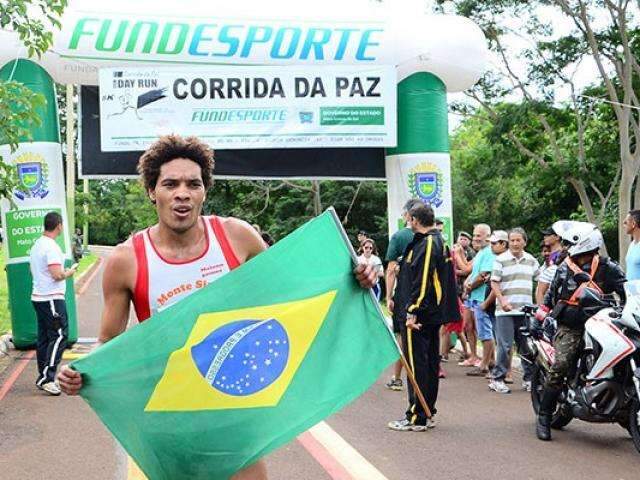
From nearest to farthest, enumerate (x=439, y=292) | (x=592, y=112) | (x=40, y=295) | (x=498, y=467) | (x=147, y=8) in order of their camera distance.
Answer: (x=498, y=467) → (x=439, y=292) → (x=40, y=295) → (x=147, y=8) → (x=592, y=112)

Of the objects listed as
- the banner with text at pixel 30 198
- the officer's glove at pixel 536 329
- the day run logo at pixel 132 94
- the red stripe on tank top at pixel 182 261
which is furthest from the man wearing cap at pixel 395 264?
the red stripe on tank top at pixel 182 261

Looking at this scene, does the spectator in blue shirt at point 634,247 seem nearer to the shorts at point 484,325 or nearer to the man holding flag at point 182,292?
the shorts at point 484,325

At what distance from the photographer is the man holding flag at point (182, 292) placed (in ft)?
11.1

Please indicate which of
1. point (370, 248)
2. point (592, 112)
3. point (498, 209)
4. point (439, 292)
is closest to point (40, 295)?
point (439, 292)

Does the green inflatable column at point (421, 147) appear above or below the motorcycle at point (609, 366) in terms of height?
above

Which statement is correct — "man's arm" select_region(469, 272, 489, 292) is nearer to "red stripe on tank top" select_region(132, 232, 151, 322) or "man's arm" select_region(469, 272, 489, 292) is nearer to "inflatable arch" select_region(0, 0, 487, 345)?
"inflatable arch" select_region(0, 0, 487, 345)

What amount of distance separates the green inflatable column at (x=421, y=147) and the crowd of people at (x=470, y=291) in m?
1.02

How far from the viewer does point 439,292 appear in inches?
309

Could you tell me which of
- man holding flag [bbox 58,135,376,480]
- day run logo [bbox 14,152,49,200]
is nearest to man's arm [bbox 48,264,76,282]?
day run logo [bbox 14,152,49,200]

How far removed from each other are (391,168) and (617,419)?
7.35 metres

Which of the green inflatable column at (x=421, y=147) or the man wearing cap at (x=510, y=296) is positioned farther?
the green inflatable column at (x=421, y=147)

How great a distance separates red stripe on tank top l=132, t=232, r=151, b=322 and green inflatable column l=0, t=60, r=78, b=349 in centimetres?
914

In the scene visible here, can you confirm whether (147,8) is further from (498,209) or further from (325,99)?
(498,209)

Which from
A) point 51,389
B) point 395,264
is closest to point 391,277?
point 395,264
